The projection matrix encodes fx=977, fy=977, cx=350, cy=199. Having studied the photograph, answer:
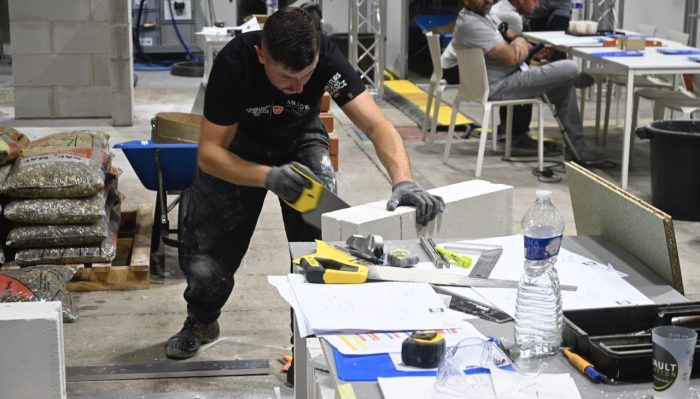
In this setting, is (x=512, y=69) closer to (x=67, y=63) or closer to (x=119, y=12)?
(x=119, y=12)

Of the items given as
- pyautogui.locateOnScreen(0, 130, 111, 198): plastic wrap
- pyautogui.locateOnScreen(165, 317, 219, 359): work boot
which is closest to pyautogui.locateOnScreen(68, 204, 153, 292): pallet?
pyautogui.locateOnScreen(0, 130, 111, 198): plastic wrap

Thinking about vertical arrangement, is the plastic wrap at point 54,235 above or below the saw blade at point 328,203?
below

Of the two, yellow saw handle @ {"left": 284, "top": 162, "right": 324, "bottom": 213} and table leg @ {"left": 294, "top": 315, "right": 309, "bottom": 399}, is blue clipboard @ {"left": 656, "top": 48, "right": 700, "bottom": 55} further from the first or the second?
table leg @ {"left": 294, "top": 315, "right": 309, "bottom": 399}

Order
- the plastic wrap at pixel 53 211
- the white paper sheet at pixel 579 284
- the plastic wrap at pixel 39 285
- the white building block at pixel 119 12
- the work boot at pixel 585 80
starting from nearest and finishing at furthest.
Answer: the white paper sheet at pixel 579 284, the plastic wrap at pixel 39 285, the plastic wrap at pixel 53 211, the work boot at pixel 585 80, the white building block at pixel 119 12

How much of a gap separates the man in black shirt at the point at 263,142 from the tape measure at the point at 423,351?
3.85 ft

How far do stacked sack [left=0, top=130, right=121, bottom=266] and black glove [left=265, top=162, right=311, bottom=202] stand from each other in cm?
183

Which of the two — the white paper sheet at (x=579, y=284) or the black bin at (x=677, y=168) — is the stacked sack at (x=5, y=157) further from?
the black bin at (x=677, y=168)

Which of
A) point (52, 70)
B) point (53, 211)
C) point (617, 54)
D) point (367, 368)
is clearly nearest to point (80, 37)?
point (52, 70)

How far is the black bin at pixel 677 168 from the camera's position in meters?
5.97

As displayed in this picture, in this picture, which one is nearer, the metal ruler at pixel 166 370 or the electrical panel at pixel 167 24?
the metal ruler at pixel 166 370

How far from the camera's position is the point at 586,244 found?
2.77 m

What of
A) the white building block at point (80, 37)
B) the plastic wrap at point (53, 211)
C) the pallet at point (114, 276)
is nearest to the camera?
the plastic wrap at point (53, 211)

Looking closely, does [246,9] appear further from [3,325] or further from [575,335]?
[575,335]

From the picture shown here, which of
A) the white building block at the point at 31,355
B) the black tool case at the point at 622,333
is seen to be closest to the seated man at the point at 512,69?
the white building block at the point at 31,355
